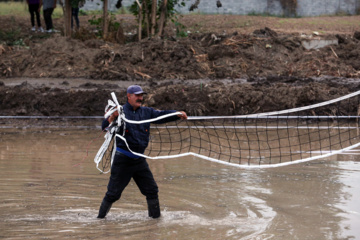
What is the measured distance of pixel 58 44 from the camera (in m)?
18.8

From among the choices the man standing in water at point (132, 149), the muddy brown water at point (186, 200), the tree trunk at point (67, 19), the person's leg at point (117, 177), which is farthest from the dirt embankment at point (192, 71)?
the person's leg at point (117, 177)

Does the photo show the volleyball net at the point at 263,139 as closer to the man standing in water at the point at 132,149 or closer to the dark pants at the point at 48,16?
the man standing in water at the point at 132,149

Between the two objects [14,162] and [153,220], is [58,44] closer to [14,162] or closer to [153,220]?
[14,162]

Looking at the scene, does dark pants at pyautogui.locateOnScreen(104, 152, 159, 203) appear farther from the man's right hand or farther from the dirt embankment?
the dirt embankment

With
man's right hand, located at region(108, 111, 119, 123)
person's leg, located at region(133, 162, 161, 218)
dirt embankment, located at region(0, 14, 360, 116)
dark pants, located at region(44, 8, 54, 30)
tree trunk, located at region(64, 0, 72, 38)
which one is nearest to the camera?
man's right hand, located at region(108, 111, 119, 123)

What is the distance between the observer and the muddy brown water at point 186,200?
7.41m

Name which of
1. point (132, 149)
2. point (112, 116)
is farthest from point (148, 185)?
point (112, 116)

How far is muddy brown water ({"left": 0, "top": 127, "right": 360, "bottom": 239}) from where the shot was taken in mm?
7414

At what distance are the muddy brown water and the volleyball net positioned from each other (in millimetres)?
384

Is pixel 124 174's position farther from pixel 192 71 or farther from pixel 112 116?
pixel 192 71

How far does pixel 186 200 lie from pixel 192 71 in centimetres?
937

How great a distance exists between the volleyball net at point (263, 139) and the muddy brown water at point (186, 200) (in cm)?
38

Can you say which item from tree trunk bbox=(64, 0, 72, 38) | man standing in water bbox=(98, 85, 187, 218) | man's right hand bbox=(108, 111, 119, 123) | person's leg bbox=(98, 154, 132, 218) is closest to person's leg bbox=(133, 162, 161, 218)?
man standing in water bbox=(98, 85, 187, 218)

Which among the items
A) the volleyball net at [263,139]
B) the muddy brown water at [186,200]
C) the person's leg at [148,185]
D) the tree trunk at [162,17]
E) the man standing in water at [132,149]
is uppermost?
the tree trunk at [162,17]
